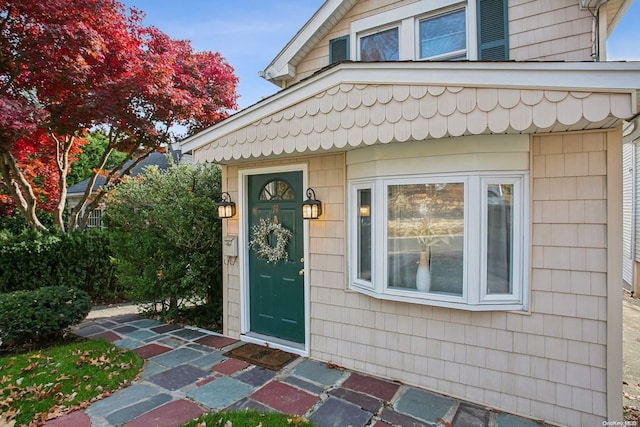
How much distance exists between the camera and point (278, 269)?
4672 millimetres

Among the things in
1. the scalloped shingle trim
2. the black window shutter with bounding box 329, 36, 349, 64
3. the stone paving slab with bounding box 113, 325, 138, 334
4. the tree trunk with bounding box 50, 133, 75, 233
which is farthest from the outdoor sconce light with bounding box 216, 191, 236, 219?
the tree trunk with bounding box 50, 133, 75, 233

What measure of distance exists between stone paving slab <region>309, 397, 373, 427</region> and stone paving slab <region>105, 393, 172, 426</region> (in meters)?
1.50

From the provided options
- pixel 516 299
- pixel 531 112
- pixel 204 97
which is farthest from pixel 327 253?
pixel 204 97

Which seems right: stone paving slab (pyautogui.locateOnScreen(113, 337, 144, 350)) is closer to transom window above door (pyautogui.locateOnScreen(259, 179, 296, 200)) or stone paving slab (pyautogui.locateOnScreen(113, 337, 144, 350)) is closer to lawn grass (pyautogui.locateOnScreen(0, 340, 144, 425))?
lawn grass (pyautogui.locateOnScreen(0, 340, 144, 425))

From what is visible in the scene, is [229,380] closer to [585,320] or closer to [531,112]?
[585,320]

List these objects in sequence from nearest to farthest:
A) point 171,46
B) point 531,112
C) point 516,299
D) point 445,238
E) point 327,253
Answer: point 531,112 < point 516,299 < point 445,238 < point 327,253 < point 171,46

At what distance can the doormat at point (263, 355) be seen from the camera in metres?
4.05

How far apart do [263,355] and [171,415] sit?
56.8 inches

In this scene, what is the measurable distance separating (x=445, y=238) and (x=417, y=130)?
1157mm

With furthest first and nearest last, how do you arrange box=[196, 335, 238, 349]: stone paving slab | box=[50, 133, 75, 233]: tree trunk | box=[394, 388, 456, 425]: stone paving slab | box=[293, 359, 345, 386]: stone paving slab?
box=[50, 133, 75, 233]: tree trunk, box=[196, 335, 238, 349]: stone paving slab, box=[293, 359, 345, 386]: stone paving slab, box=[394, 388, 456, 425]: stone paving slab

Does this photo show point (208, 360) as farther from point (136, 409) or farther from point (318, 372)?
point (318, 372)

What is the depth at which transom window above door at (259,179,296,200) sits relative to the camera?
4.57 meters

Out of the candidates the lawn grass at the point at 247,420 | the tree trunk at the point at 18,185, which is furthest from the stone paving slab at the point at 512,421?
the tree trunk at the point at 18,185

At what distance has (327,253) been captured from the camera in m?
4.12
